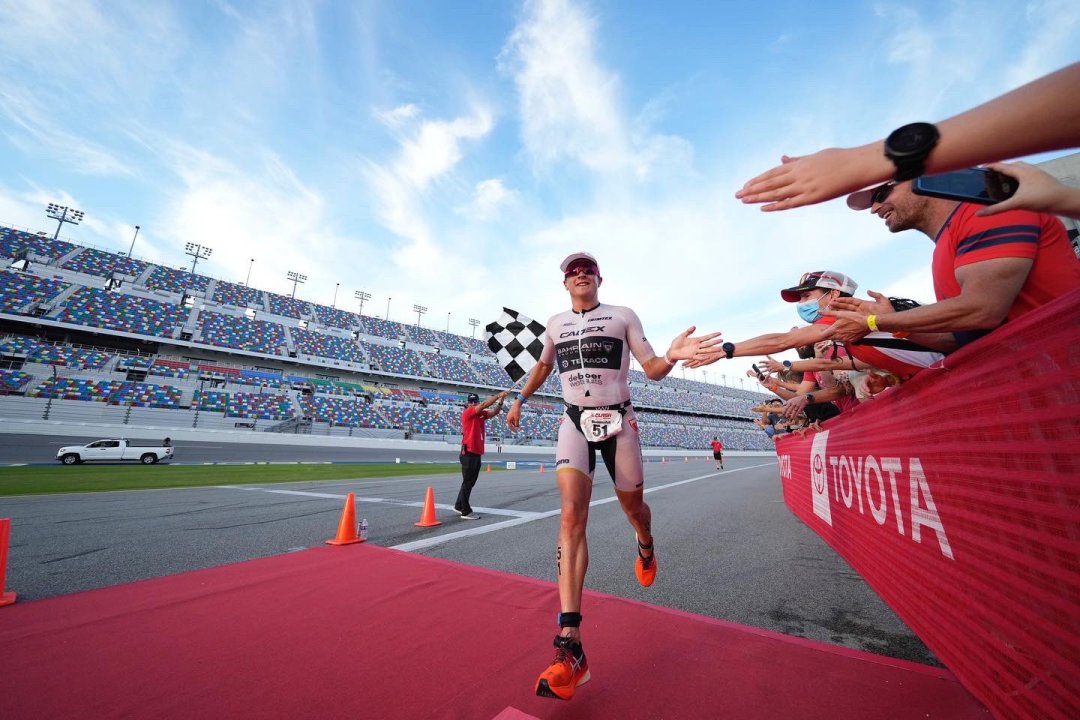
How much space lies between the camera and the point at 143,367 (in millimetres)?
29625

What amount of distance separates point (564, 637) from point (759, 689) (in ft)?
2.68

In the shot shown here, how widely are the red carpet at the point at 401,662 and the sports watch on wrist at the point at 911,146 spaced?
72.8 inches

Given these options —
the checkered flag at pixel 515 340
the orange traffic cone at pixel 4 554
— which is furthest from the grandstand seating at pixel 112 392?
the checkered flag at pixel 515 340

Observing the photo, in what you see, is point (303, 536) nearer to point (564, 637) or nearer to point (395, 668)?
point (395, 668)

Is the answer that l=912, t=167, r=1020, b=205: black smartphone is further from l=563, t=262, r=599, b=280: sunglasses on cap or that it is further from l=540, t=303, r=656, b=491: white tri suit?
l=563, t=262, r=599, b=280: sunglasses on cap

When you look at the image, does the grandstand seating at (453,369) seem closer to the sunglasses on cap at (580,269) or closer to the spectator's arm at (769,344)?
the sunglasses on cap at (580,269)

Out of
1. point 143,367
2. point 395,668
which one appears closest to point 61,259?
point 143,367

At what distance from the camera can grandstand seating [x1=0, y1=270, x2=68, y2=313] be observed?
28.0 m

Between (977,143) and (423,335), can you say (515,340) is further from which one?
(423,335)

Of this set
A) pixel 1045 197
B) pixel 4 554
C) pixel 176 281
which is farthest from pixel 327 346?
pixel 1045 197

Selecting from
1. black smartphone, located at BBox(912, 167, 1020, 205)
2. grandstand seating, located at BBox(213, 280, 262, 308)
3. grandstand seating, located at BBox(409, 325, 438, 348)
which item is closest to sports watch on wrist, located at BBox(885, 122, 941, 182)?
black smartphone, located at BBox(912, 167, 1020, 205)

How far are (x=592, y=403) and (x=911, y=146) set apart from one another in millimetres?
1764

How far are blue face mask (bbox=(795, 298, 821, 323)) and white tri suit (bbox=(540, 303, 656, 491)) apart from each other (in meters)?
1.83

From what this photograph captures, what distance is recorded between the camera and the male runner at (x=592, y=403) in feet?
7.14
